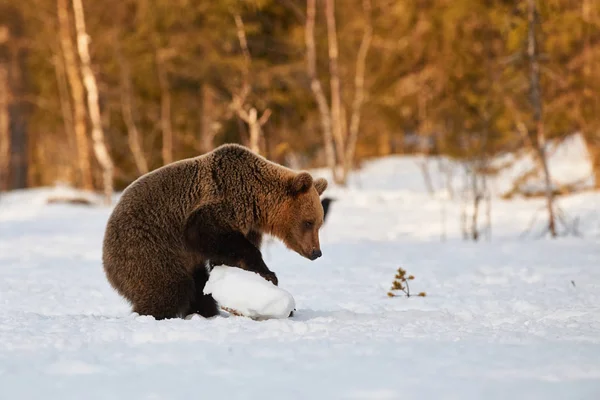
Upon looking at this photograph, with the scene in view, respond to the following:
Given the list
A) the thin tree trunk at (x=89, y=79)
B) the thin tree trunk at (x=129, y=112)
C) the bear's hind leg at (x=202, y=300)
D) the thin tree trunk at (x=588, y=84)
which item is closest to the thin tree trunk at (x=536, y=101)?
the thin tree trunk at (x=588, y=84)

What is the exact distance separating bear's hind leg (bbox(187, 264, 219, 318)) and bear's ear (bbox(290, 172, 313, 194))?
1040 mm

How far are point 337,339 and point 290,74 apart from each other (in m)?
19.3

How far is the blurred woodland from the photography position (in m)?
17.7

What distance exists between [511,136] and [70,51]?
628 inches

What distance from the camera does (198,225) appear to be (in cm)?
555

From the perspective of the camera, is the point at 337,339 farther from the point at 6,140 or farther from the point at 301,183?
the point at 6,140

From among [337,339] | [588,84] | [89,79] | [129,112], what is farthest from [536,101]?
[129,112]

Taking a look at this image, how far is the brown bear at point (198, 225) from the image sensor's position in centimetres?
559

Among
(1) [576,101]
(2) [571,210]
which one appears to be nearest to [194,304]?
(2) [571,210]

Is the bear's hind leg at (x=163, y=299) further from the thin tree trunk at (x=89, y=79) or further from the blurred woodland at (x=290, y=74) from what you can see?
the thin tree trunk at (x=89, y=79)

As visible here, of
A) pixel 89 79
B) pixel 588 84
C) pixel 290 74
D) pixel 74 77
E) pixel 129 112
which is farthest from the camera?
pixel 129 112

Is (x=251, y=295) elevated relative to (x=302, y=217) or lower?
lower

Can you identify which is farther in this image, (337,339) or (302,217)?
(302,217)

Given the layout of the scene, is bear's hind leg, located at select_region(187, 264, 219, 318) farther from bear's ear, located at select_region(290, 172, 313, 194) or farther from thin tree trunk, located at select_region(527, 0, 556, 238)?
thin tree trunk, located at select_region(527, 0, 556, 238)
